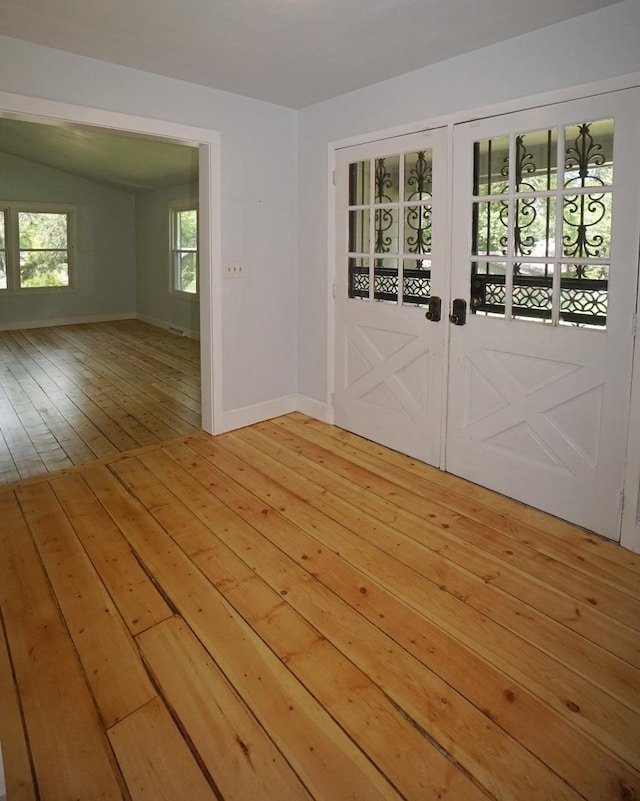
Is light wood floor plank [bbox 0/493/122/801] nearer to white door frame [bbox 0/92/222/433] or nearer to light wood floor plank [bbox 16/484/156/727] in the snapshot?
light wood floor plank [bbox 16/484/156/727]

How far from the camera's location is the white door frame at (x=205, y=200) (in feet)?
10.6

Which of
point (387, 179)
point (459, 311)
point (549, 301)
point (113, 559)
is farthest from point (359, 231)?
point (113, 559)

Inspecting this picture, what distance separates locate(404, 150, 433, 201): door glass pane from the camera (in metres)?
3.46

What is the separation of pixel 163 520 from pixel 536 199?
2616 mm

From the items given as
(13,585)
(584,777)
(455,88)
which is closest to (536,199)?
(455,88)

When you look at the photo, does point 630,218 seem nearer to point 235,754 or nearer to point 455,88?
point 455,88

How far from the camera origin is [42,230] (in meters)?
9.54

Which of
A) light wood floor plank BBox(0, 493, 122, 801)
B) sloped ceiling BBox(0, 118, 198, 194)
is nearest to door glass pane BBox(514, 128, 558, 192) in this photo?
light wood floor plank BBox(0, 493, 122, 801)

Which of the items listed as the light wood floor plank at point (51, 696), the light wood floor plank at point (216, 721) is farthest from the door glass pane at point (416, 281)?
the light wood floor plank at point (51, 696)

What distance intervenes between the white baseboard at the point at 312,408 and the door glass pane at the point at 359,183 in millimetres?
1606

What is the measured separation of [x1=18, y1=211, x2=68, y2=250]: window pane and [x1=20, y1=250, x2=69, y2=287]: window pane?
10 centimetres

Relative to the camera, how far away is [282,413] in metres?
4.79

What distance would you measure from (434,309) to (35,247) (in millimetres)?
8457

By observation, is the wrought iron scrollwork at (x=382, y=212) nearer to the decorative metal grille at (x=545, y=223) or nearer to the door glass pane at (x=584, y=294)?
the decorative metal grille at (x=545, y=223)
